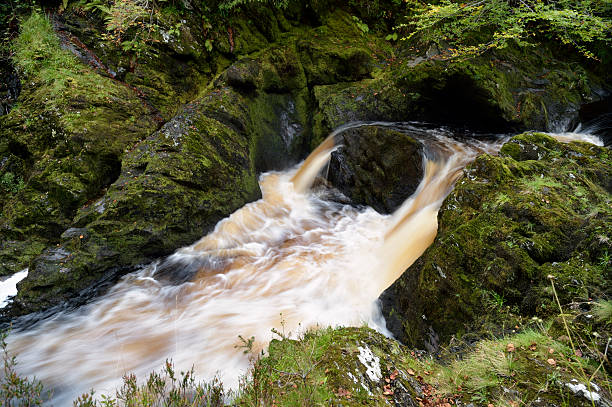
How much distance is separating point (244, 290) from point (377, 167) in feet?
14.0

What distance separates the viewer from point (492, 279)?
3055 millimetres

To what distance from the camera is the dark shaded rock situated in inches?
280

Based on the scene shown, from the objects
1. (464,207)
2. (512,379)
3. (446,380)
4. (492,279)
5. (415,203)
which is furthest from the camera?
(415,203)

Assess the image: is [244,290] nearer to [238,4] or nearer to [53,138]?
[53,138]

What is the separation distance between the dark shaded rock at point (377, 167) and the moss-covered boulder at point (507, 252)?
2.67m

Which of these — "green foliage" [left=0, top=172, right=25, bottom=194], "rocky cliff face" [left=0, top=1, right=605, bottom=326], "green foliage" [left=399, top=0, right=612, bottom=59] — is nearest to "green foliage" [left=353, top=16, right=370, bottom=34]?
"rocky cliff face" [left=0, top=1, right=605, bottom=326]

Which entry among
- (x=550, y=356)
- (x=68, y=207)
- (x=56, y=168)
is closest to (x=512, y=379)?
(x=550, y=356)

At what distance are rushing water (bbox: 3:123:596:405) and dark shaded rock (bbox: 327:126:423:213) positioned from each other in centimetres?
29

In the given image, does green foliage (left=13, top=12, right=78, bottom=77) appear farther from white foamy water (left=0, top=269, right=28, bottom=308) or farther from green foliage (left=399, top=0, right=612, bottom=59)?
green foliage (left=399, top=0, right=612, bottom=59)

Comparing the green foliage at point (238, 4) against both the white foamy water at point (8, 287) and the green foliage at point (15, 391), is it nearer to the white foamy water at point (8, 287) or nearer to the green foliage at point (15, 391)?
the white foamy water at point (8, 287)

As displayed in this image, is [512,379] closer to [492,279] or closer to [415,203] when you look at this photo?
[492,279]

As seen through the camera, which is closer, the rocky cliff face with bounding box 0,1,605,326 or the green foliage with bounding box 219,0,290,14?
the rocky cliff face with bounding box 0,1,605,326

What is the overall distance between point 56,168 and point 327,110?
6.53m

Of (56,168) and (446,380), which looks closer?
(446,380)
